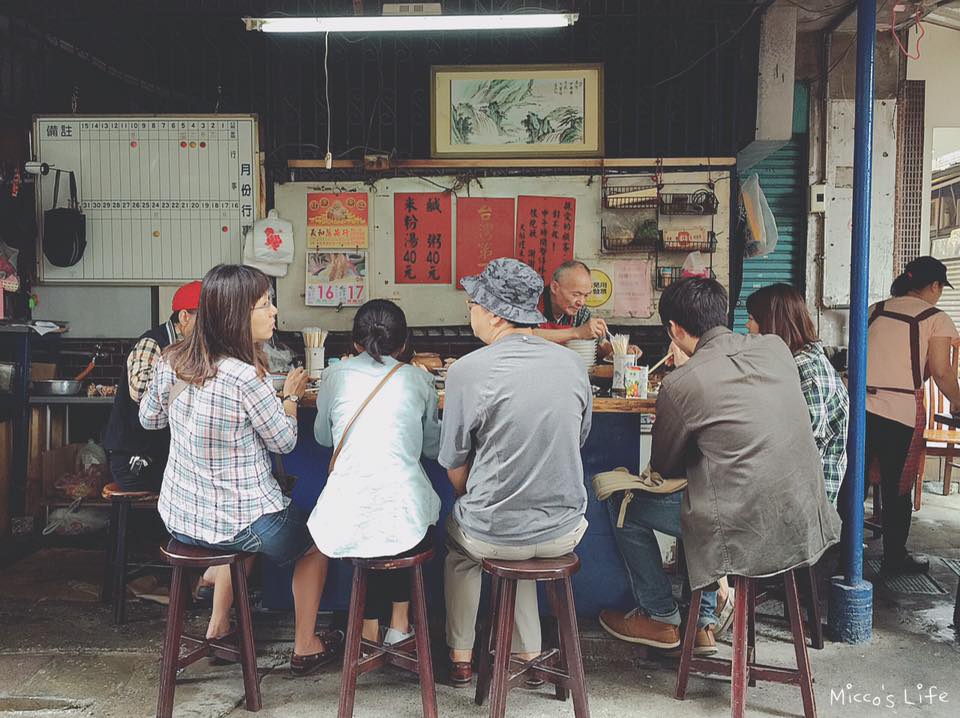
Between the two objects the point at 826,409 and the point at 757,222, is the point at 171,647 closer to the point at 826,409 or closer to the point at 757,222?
the point at 826,409

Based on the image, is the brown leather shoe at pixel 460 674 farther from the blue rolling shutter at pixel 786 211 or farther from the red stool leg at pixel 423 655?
the blue rolling shutter at pixel 786 211

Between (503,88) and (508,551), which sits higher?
(503,88)

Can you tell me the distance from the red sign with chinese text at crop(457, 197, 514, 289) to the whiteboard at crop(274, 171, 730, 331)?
0.20 feet

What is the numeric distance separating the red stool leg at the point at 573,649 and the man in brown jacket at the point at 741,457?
52 cm

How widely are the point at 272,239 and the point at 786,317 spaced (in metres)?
3.79

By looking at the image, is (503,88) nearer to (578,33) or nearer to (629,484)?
(578,33)

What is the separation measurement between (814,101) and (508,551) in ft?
19.3

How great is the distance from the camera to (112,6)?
5.91m

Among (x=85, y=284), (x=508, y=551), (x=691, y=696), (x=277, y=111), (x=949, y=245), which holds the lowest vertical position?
(x=691, y=696)

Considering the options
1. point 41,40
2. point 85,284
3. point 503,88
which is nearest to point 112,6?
point 41,40

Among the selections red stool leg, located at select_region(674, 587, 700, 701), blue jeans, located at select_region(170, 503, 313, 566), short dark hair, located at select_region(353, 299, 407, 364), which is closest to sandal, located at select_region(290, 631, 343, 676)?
blue jeans, located at select_region(170, 503, 313, 566)

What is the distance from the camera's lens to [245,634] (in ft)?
10.2

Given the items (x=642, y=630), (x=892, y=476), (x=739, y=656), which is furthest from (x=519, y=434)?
(x=892, y=476)

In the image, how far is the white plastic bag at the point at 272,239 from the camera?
232 inches
